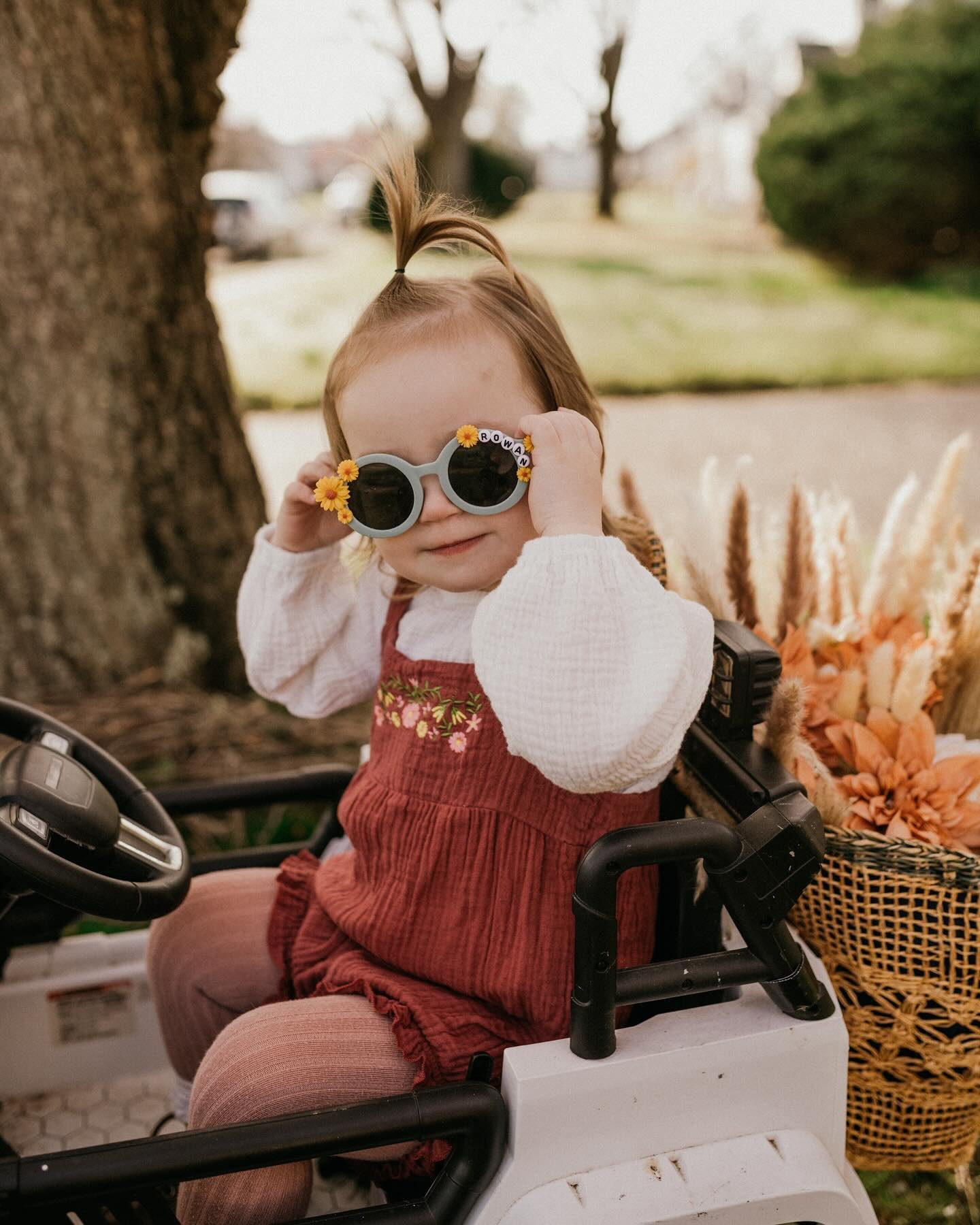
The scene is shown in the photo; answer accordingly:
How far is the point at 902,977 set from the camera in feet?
5.02

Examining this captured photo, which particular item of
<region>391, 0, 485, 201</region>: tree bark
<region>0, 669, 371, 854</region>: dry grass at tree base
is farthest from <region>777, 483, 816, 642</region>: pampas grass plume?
<region>391, 0, 485, 201</region>: tree bark

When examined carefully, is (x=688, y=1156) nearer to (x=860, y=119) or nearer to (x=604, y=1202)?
(x=604, y=1202)

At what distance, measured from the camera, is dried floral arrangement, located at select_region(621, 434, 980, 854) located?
63.2 inches

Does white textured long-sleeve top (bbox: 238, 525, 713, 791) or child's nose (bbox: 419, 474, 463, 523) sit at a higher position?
child's nose (bbox: 419, 474, 463, 523)

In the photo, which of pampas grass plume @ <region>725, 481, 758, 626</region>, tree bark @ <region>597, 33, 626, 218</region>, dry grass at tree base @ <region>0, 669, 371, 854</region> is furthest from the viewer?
tree bark @ <region>597, 33, 626, 218</region>

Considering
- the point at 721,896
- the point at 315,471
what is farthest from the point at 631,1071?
the point at 315,471

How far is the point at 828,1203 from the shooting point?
1.36 m

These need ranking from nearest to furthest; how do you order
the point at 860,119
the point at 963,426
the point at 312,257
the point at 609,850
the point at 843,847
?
the point at 609,850
the point at 843,847
the point at 963,426
the point at 860,119
the point at 312,257

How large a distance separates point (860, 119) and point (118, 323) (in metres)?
11.9

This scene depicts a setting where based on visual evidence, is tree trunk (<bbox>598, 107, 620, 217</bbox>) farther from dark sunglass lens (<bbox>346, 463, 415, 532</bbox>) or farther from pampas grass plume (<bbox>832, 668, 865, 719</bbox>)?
dark sunglass lens (<bbox>346, 463, 415, 532</bbox>)

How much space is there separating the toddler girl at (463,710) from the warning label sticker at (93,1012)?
47cm

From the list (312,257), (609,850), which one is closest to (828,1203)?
(609,850)

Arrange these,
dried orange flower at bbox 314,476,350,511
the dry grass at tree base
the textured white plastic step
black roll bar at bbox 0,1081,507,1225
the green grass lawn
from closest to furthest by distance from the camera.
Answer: black roll bar at bbox 0,1081,507,1225 < dried orange flower at bbox 314,476,350,511 < the textured white plastic step < the dry grass at tree base < the green grass lawn

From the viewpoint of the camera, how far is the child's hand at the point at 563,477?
4.48ft
